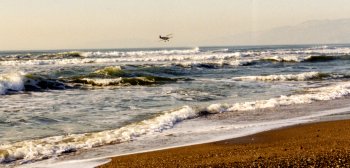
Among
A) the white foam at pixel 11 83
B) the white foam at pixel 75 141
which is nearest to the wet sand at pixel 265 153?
the white foam at pixel 75 141

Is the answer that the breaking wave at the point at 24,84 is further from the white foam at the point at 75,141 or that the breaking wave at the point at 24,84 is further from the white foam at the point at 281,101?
the white foam at the point at 75,141

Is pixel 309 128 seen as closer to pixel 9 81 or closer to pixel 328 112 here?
pixel 328 112

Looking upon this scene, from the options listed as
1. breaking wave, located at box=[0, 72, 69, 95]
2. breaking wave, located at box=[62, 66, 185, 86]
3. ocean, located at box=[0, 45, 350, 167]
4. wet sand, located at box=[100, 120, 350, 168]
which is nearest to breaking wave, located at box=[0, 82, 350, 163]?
ocean, located at box=[0, 45, 350, 167]

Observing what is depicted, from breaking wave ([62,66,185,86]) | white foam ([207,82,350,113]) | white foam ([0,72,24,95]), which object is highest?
white foam ([0,72,24,95])

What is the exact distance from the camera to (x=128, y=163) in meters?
7.76

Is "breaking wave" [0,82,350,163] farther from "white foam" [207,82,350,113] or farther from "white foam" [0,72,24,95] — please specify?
"white foam" [0,72,24,95]

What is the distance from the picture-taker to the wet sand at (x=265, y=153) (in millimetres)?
7172

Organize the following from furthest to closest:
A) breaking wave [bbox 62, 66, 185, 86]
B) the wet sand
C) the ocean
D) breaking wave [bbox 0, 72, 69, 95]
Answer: breaking wave [bbox 62, 66, 185, 86], breaking wave [bbox 0, 72, 69, 95], the ocean, the wet sand

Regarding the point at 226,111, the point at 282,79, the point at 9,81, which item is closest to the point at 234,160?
the point at 226,111

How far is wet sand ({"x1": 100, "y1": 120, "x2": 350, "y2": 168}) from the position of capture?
7172 millimetres

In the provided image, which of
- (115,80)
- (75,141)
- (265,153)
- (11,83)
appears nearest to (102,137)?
(75,141)

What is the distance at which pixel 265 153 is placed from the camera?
8062 millimetres

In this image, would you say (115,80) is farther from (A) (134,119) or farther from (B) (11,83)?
(A) (134,119)

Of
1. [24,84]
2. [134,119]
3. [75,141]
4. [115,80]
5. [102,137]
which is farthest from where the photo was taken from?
[115,80]
